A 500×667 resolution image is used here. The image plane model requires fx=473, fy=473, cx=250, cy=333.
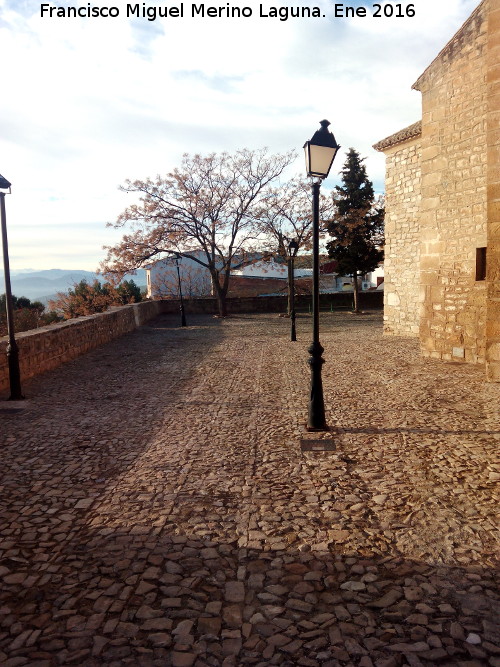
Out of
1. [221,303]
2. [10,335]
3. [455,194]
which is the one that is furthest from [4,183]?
[221,303]

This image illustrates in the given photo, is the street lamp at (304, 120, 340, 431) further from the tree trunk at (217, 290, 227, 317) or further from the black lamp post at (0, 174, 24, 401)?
the tree trunk at (217, 290, 227, 317)

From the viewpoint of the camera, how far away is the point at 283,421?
19.9ft

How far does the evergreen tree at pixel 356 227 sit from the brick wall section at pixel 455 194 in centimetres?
1639

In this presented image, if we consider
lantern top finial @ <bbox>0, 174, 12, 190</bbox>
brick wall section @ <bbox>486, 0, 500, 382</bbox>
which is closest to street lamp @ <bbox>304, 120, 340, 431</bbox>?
brick wall section @ <bbox>486, 0, 500, 382</bbox>

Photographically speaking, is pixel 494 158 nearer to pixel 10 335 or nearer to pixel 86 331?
pixel 10 335

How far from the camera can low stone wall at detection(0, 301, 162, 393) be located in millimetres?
8820

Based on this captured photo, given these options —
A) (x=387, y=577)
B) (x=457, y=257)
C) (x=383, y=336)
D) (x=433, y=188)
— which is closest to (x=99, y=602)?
(x=387, y=577)

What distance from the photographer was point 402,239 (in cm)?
1462

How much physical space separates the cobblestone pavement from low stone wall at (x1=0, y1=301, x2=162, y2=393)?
199 centimetres

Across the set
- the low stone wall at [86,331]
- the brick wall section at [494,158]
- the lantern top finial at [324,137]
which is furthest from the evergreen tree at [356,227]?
the lantern top finial at [324,137]

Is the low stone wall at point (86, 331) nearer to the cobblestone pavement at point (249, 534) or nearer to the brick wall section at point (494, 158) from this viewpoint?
the cobblestone pavement at point (249, 534)

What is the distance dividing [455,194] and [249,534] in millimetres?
8834

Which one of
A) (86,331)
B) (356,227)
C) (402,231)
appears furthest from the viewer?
(356,227)

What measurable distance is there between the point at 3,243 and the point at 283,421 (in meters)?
5.03
